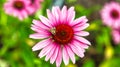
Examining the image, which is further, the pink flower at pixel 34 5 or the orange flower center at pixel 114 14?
the orange flower center at pixel 114 14

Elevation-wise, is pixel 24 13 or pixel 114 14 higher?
pixel 24 13

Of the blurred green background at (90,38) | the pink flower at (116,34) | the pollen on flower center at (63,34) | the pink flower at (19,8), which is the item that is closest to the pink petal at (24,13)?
the pink flower at (19,8)

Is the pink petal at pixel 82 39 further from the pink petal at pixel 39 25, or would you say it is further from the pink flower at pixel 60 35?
the pink petal at pixel 39 25

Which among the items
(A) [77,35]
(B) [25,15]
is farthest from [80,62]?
(A) [77,35]

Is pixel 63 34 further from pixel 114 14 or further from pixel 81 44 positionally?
pixel 114 14

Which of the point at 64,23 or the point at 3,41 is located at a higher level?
the point at 64,23

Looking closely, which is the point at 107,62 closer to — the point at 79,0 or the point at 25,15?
the point at 79,0

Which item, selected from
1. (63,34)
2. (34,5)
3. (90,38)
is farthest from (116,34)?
(63,34)
